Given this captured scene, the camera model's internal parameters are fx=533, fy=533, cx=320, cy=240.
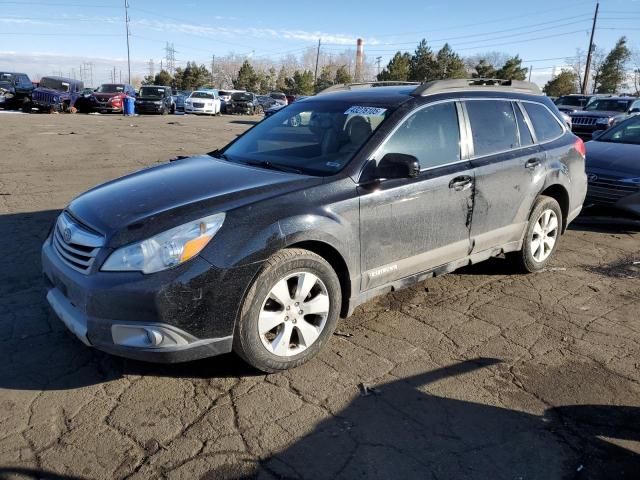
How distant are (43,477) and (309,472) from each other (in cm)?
123

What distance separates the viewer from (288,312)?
131 inches

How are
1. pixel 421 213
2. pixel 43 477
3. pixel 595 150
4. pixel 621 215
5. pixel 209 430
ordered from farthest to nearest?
pixel 595 150
pixel 621 215
pixel 421 213
pixel 209 430
pixel 43 477

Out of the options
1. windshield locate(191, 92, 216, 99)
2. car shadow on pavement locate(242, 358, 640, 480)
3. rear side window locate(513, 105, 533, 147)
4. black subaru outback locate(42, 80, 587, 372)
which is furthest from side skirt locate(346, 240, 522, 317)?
windshield locate(191, 92, 216, 99)

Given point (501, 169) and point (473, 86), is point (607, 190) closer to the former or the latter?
point (501, 169)

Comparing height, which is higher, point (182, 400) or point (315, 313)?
point (315, 313)

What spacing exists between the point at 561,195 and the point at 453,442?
3609 millimetres

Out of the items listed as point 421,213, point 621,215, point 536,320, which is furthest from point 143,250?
point 621,215

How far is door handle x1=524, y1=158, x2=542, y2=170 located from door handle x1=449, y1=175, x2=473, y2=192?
0.89m

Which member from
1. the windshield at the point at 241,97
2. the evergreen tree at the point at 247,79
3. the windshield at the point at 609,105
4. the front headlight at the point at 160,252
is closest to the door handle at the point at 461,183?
the front headlight at the point at 160,252

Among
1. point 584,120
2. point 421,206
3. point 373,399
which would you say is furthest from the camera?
point 584,120

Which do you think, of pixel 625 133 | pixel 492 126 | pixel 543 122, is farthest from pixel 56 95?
pixel 492 126

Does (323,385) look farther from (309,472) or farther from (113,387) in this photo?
(113,387)

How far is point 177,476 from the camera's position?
2490 millimetres

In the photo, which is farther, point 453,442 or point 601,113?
point 601,113
